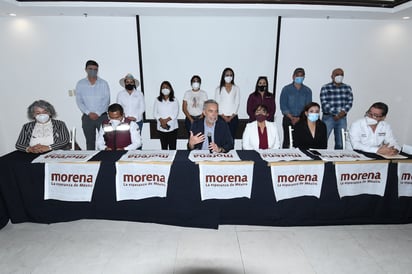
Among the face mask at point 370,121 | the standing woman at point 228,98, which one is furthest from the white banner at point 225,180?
the standing woman at point 228,98

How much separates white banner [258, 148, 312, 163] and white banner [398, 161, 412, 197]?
34.6 inches

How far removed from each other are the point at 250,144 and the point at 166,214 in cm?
131

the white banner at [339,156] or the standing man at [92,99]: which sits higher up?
the standing man at [92,99]

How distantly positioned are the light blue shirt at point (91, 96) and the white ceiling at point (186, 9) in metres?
1.18

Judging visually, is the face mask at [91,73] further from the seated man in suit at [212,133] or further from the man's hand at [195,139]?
the man's hand at [195,139]

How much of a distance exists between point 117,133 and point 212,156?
1.22 m

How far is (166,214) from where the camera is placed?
8.02ft

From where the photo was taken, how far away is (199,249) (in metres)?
2.18

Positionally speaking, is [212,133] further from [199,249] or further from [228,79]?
[228,79]

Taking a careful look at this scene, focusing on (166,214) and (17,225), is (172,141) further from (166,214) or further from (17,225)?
(17,225)

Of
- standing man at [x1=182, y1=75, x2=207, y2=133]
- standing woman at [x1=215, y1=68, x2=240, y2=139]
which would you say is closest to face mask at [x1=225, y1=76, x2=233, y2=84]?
standing woman at [x1=215, y1=68, x2=240, y2=139]

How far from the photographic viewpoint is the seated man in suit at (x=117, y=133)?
111 inches

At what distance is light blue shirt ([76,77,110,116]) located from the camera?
409 centimetres

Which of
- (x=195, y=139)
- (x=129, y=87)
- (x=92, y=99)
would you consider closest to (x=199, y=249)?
(x=195, y=139)
